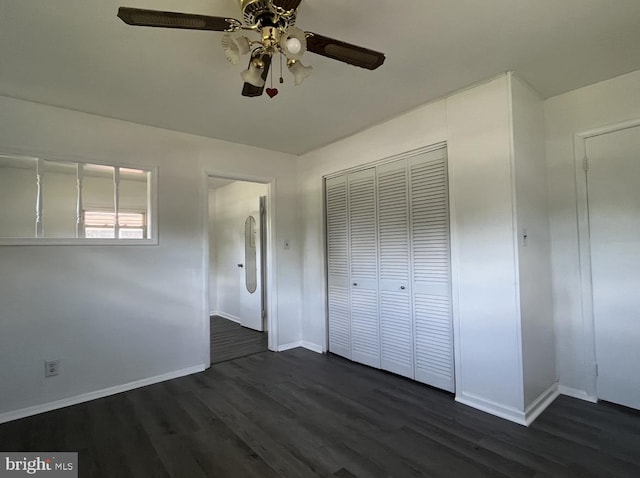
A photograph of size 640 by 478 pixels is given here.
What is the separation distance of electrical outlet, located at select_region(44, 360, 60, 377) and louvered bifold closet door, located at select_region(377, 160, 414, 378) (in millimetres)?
2839

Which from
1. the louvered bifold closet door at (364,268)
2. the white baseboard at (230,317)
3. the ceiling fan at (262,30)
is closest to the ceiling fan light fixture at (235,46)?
the ceiling fan at (262,30)

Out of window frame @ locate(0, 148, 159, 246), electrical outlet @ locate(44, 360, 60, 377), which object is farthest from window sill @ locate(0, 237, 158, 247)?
electrical outlet @ locate(44, 360, 60, 377)

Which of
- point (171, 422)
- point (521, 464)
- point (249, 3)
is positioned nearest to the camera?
point (249, 3)

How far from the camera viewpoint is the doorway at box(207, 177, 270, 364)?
14.9 feet

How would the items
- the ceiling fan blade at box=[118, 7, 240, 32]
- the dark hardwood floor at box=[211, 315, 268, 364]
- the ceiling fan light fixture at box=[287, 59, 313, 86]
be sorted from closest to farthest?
the ceiling fan blade at box=[118, 7, 240, 32] < the ceiling fan light fixture at box=[287, 59, 313, 86] < the dark hardwood floor at box=[211, 315, 268, 364]

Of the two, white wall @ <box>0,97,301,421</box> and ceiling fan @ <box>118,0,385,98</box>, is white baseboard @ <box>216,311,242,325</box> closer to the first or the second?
white wall @ <box>0,97,301,421</box>

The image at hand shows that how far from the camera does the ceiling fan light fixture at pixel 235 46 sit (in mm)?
1373

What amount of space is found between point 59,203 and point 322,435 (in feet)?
15.1

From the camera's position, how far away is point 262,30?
142 cm

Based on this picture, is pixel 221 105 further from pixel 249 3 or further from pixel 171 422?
pixel 171 422

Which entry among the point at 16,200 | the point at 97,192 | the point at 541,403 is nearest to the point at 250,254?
the point at 97,192

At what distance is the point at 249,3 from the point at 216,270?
5.46m

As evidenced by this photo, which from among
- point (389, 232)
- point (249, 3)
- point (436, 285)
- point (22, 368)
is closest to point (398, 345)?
point (436, 285)

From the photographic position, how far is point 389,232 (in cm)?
316
